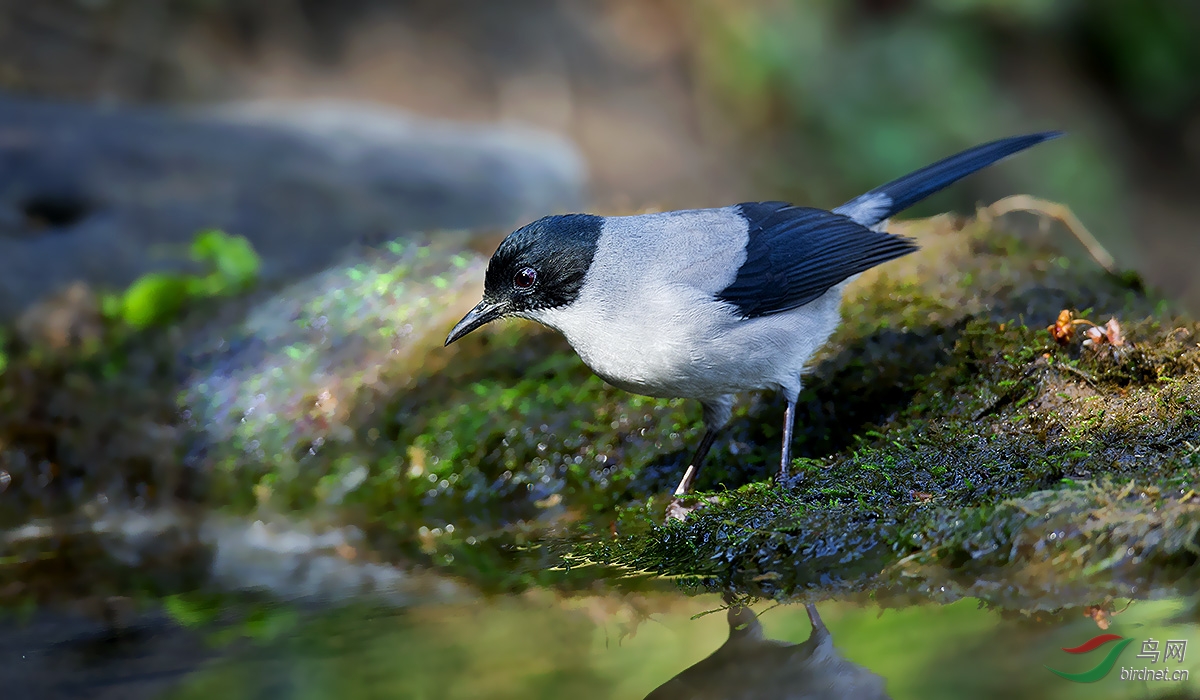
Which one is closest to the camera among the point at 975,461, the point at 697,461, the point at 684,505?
the point at 975,461

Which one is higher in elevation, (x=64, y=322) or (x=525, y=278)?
(x=64, y=322)

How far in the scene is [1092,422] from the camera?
3371 millimetres

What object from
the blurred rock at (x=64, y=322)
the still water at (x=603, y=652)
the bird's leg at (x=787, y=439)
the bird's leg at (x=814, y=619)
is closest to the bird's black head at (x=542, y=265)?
the bird's leg at (x=787, y=439)

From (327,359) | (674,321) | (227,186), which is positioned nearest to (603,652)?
(674,321)

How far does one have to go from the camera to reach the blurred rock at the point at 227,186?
7.36 metres

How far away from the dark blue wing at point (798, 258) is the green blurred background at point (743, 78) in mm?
5648

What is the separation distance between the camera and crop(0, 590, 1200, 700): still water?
231cm

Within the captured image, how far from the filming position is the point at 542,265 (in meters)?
3.88

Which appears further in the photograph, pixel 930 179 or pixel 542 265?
pixel 930 179

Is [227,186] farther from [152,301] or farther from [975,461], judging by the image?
[975,461]

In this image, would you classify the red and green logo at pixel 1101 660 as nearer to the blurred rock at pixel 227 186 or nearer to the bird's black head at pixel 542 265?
the bird's black head at pixel 542 265

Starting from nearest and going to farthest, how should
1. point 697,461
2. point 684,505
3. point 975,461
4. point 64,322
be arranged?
point 975,461, point 684,505, point 697,461, point 64,322

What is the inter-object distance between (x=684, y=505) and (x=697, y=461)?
0.44 metres

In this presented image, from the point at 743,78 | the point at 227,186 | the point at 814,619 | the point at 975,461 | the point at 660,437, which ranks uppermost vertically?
the point at 743,78
